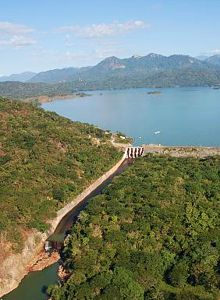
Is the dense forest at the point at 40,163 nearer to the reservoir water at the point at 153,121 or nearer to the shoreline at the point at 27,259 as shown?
the shoreline at the point at 27,259

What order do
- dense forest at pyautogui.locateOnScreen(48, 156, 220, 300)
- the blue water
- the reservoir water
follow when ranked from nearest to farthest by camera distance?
dense forest at pyautogui.locateOnScreen(48, 156, 220, 300), the reservoir water, the blue water

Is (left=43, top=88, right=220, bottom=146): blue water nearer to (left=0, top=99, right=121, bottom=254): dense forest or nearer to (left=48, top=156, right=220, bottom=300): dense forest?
(left=0, top=99, right=121, bottom=254): dense forest

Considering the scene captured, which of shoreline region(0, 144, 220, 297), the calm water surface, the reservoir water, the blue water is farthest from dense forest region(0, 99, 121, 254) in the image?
the blue water

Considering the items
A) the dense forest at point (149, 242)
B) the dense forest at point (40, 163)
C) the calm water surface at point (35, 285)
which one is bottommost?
the calm water surface at point (35, 285)

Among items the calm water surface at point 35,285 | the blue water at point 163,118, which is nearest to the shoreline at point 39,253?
the calm water surface at point 35,285

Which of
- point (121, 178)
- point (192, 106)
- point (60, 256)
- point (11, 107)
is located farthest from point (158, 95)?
point (60, 256)

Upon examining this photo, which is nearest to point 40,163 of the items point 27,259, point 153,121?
point 27,259

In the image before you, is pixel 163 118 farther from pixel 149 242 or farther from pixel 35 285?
pixel 35 285
